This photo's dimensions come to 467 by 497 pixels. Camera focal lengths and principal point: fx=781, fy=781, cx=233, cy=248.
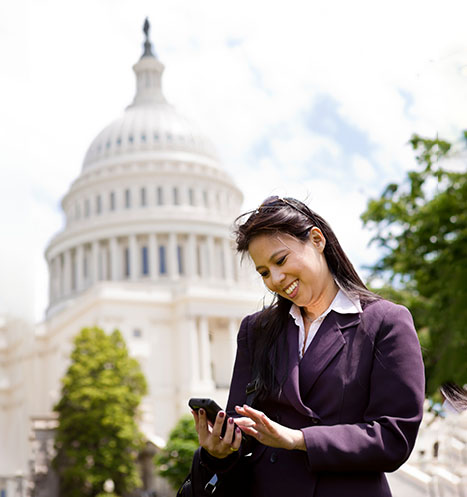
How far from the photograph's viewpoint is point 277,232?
8.79ft

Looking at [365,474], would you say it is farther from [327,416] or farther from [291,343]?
[291,343]

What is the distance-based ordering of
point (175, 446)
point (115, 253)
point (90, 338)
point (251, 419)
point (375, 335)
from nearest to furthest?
point (251, 419) < point (375, 335) < point (175, 446) < point (90, 338) < point (115, 253)

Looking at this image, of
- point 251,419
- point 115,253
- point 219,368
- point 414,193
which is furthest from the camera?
point 115,253

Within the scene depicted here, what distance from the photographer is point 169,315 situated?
165ft

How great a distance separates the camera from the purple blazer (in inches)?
93.7

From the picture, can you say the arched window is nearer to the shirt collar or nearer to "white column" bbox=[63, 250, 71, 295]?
"white column" bbox=[63, 250, 71, 295]

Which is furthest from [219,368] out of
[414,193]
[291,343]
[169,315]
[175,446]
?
[291,343]

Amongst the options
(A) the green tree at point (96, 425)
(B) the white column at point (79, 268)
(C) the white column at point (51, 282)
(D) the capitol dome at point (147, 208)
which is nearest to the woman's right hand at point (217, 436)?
(A) the green tree at point (96, 425)

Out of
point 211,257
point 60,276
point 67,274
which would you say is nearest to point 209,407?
point 211,257

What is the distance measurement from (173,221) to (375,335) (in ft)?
195

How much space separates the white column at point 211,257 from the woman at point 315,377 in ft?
193

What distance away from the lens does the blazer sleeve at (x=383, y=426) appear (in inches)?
93.3

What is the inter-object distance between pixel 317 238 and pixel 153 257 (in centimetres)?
5841

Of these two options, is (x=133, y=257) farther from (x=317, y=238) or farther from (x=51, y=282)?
(x=317, y=238)
